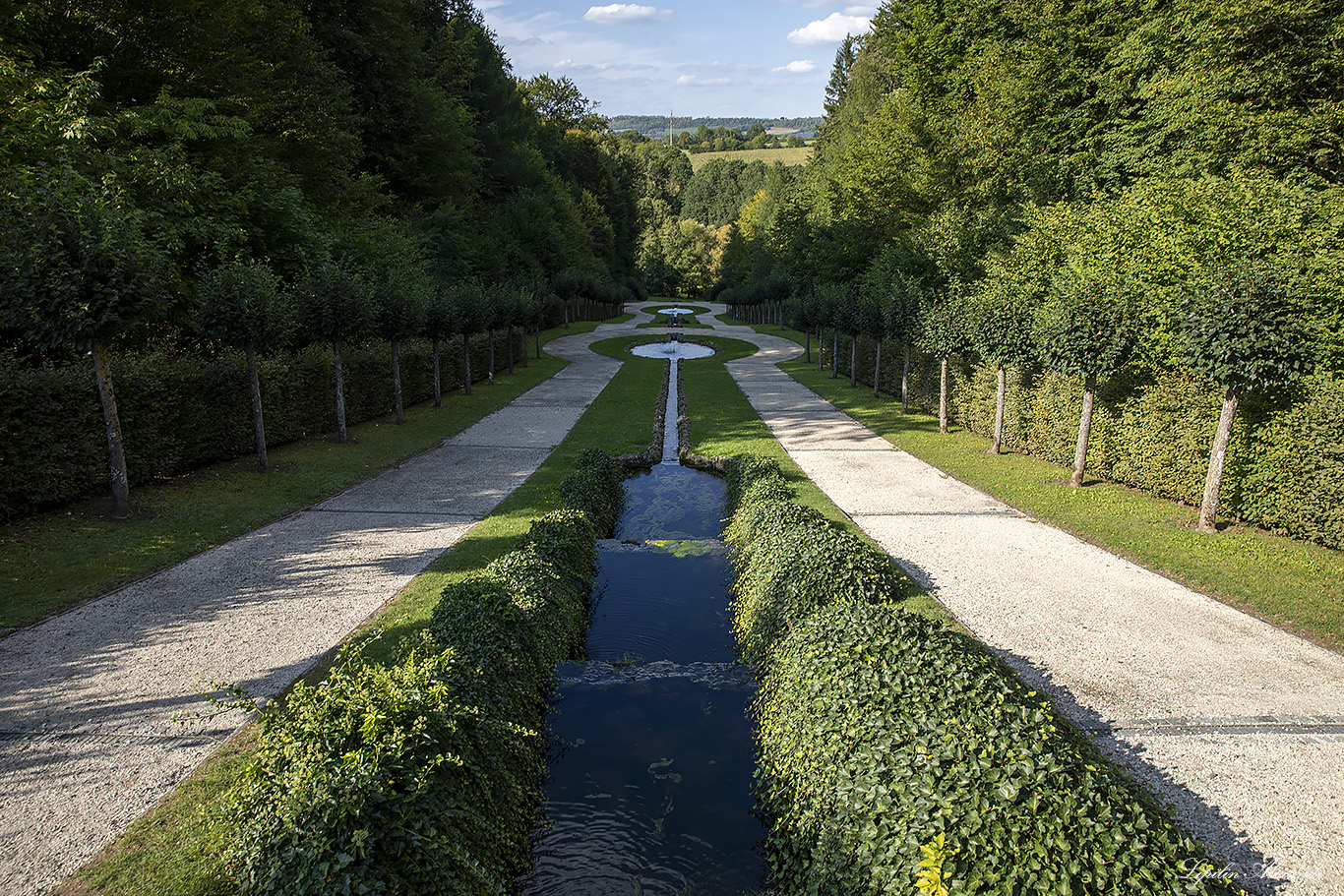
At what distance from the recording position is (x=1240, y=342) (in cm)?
1059

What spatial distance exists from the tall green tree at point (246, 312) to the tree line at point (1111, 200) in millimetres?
15692

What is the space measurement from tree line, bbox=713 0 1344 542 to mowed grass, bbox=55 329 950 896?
625cm

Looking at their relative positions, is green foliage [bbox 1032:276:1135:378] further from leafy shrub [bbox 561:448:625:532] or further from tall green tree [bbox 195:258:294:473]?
tall green tree [bbox 195:258:294:473]

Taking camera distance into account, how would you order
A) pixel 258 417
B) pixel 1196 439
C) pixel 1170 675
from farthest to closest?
1. pixel 258 417
2. pixel 1196 439
3. pixel 1170 675

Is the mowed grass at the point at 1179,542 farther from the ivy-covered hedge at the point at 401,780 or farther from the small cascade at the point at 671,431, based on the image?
the ivy-covered hedge at the point at 401,780

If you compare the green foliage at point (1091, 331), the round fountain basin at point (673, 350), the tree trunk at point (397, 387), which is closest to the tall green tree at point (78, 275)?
the tree trunk at point (397, 387)

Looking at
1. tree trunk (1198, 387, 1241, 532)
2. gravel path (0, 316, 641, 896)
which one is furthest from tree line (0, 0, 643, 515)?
tree trunk (1198, 387, 1241, 532)

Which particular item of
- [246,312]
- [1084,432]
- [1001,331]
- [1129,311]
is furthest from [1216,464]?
[246,312]

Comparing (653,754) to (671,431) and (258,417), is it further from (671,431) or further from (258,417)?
(671,431)

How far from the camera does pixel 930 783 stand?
4.27m

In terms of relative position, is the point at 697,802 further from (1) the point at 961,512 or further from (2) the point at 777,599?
(1) the point at 961,512

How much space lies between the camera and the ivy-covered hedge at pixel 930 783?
3865 millimetres

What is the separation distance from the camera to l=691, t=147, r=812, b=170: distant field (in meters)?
156

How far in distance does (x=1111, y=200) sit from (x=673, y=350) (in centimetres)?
2556
